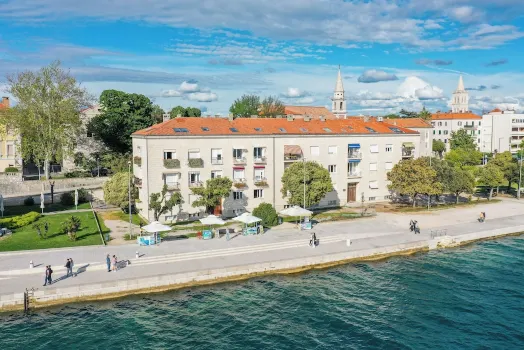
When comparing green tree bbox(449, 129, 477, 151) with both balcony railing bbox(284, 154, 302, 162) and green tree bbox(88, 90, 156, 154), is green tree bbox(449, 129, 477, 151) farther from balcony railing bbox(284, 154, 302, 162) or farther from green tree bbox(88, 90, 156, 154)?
green tree bbox(88, 90, 156, 154)

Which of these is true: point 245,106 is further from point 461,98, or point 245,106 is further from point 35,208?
point 461,98

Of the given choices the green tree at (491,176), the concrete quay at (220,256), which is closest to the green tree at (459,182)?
the green tree at (491,176)

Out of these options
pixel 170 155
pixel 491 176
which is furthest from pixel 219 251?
pixel 491 176

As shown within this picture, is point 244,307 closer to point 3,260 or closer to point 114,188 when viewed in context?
point 3,260

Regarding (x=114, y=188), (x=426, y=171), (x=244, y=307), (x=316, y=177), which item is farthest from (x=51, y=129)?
(x=426, y=171)

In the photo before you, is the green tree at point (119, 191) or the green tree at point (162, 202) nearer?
the green tree at point (162, 202)

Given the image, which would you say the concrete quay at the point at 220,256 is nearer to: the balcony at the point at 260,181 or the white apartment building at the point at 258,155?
the balcony at the point at 260,181
